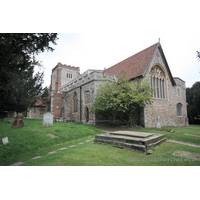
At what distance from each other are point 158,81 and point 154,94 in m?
1.98

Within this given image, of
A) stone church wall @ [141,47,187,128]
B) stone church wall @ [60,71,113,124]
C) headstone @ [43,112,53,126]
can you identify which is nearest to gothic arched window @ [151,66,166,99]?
stone church wall @ [141,47,187,128]

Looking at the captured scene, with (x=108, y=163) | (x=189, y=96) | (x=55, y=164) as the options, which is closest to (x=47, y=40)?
(x=55, y=164)

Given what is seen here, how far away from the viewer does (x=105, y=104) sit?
37.0ft

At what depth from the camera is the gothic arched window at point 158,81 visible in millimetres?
15109

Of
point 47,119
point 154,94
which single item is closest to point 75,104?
point 47,119

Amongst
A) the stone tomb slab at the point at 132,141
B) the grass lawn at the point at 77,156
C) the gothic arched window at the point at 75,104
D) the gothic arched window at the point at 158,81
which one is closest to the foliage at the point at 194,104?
the gothic arched window at the point at 158,81

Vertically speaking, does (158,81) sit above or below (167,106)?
above

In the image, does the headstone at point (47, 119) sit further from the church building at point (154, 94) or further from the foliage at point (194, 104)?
the foliage at point (194, 104)

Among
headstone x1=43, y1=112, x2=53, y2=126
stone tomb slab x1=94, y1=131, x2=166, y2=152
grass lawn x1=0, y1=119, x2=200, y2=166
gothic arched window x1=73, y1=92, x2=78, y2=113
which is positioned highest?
gothic arched window x1=73, y1=92, x2=78, y2=113

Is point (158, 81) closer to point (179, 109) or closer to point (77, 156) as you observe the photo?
point (179, 109)

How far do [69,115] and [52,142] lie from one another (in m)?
14.0

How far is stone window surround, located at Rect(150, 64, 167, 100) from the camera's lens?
15117mm

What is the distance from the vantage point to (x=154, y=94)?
14.8m

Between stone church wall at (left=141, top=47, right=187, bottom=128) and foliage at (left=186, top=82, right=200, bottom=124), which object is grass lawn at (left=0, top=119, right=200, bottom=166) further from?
foliage at (left=186, top=82, right=200, bottom=124)
